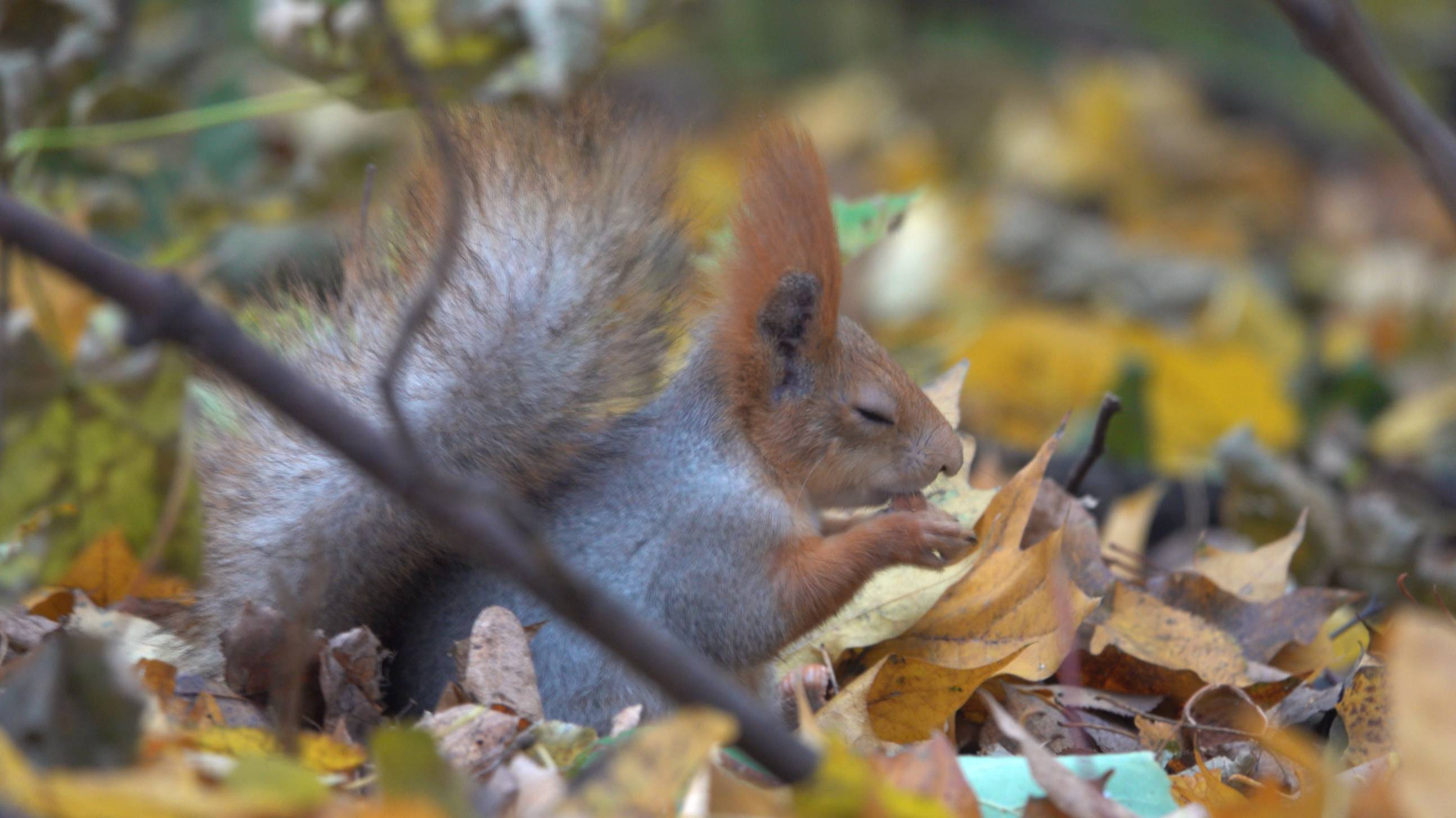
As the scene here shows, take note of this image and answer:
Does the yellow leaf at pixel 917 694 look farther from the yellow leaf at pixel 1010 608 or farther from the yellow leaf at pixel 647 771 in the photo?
the yellow leaf at pixel 647 771

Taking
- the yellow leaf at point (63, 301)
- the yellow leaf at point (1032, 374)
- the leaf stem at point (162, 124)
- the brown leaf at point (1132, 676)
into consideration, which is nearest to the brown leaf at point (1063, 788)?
the brown leaf at point (1132, 676)

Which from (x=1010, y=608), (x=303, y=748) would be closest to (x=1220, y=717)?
(x=1010, y=608)

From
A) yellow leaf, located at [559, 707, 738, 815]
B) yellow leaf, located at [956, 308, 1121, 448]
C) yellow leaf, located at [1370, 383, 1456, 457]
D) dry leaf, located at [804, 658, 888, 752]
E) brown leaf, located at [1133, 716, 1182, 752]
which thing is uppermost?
yellow leaf, located at [559, 707, 738, 815]

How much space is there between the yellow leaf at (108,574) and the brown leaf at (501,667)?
1.19ft

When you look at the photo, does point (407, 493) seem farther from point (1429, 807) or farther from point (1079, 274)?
point (1079, 274)

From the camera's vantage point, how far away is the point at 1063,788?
0.83m

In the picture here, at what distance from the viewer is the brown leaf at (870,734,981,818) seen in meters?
0.78

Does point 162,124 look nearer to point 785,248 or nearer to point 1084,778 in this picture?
point 785,248

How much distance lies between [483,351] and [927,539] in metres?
0.38

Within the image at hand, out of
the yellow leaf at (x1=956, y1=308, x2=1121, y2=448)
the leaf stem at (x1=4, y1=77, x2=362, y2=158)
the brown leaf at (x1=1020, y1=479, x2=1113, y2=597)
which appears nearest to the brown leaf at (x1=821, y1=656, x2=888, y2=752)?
the brown leaf at (x1=1020, y1=479, x2=1113, y2=597)

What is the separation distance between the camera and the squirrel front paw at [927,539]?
1107 millimetres

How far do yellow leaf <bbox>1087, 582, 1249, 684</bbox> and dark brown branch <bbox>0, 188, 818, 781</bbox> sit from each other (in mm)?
640

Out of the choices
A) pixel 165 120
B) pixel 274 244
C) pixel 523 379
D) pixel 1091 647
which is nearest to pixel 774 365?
pixel 523 379

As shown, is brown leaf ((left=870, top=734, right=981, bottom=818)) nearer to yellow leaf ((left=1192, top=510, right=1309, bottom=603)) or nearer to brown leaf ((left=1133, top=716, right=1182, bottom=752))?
brown leaf ((left=1133, top=716, right=1182, bottom=752))
